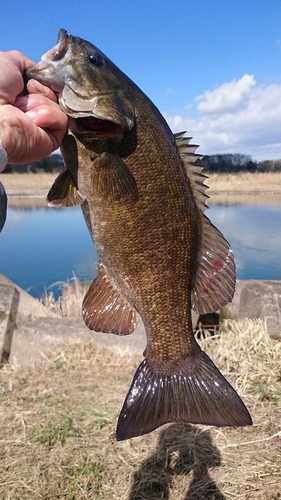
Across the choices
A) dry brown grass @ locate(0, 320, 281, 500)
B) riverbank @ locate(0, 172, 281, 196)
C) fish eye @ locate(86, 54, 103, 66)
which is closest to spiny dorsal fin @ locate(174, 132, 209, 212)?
fish eye @ locate(86, 54, 103, 66)

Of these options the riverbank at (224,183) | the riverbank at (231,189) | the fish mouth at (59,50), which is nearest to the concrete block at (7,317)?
the fish mouth at (59,50)

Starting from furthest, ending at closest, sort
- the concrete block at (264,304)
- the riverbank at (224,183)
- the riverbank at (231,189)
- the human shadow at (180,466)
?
the riverbank at (231,189)
the riverbank at (224,183)
the concrete block at (264,304)
the human shadow at (180,466)

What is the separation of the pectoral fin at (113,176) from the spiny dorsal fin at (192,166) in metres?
0.36

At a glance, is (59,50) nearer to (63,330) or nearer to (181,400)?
Answer: (181,400)

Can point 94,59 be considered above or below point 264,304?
above

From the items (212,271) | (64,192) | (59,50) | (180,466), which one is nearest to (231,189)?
(180,466)

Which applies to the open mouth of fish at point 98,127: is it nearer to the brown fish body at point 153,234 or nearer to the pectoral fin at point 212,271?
the brown fish body at point 153,234

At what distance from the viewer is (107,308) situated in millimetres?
2355

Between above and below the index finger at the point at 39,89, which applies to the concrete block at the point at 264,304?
below

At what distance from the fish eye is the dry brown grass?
10.6 feet

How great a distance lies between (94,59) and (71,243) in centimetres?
1781

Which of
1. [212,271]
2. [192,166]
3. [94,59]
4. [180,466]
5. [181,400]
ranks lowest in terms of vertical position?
[180,466]

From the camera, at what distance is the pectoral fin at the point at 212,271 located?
93.4 inches

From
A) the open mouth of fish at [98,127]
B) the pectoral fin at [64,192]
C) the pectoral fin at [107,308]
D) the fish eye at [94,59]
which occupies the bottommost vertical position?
the pectoral fin at [107,308]
